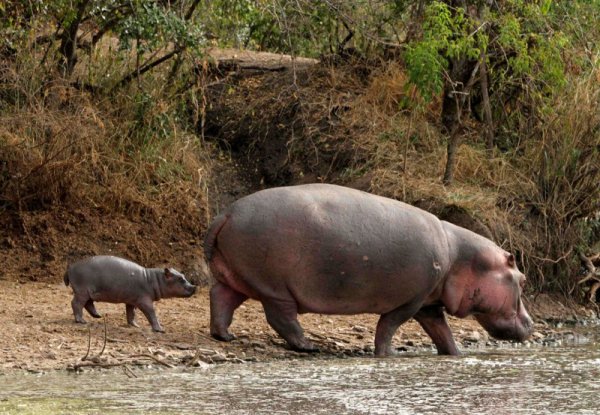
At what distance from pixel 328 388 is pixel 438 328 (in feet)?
7.51

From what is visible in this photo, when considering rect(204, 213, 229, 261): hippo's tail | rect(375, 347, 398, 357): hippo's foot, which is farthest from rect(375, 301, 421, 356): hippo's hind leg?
rect(204, 213, 229, 261): hippo's tail

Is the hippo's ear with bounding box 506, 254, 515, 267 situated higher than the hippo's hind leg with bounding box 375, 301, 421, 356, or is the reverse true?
the hippo's ear with bounding box 506, 254, 515, 267

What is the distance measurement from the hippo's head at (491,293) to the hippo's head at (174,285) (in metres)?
1.87

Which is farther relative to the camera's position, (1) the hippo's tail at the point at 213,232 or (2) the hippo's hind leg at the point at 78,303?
(2) the hippo's hind leg at the point at 78,303

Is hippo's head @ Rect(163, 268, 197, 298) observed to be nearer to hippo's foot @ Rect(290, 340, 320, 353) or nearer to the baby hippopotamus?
the baby hippopotamus

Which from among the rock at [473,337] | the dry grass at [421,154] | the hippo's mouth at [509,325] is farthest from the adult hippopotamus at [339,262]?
the dry grass at [421,154]

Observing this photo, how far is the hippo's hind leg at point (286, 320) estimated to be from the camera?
8.70 meters

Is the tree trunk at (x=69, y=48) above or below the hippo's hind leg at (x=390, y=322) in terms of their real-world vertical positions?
above

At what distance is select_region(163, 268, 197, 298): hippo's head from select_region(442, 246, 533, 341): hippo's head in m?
1.87

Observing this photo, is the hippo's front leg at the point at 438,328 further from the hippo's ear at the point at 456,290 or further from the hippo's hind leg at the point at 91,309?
the hippo's hind leg at the point at 91,309

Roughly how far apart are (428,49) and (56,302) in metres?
4.04

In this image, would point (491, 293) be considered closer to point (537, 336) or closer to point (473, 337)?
point (473, 337)

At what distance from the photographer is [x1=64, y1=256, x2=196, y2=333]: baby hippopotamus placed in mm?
8922

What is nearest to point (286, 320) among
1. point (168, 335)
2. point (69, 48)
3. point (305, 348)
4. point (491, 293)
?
point (305, 348)
